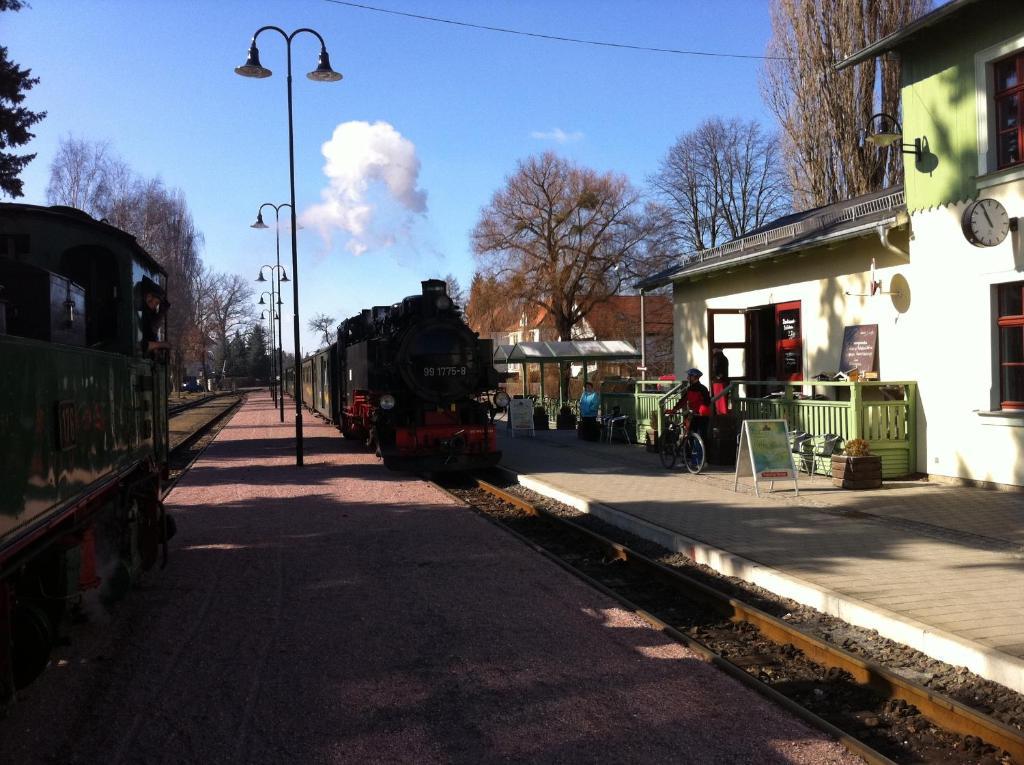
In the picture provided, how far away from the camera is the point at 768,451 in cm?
1009

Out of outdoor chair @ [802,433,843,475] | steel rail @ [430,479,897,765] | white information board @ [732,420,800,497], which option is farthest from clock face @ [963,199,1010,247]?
steel rail @ [430,479,897,765]

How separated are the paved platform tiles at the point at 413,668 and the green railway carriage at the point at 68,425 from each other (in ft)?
1.89

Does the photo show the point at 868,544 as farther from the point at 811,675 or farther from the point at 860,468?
the point at 860,468

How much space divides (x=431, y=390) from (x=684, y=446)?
14.4 ft

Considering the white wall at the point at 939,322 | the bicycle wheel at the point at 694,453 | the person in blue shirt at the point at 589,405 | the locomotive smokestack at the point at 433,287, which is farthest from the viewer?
the person in blue shirt at the point at 589,405

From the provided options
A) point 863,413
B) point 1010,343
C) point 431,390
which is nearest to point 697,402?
point 863,413

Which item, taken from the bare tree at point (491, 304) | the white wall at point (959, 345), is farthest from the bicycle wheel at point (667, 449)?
the bare tree at point (491, 304)

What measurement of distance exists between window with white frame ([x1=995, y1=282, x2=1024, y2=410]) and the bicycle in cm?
399

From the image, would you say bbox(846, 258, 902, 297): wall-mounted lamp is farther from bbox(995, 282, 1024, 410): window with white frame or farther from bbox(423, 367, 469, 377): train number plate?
bbox(423, 367, 469, 377): train number plate

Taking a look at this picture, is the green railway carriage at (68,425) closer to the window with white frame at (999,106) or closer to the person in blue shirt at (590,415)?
the window with white frame at (999,106)

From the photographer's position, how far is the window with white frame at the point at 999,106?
9695mm

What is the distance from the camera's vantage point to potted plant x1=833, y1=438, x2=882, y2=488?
1052 cm

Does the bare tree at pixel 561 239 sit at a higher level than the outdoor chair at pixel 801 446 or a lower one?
higher

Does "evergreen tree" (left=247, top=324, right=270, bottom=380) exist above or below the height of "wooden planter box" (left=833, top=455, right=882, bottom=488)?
above
